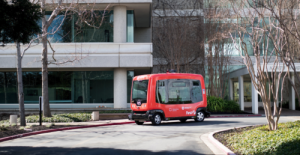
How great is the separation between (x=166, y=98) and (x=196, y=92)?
218 cm

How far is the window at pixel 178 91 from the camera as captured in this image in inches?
682

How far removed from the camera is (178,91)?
17812 mm

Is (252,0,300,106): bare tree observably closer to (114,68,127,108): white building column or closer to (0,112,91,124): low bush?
(0,112,91,124): low bush

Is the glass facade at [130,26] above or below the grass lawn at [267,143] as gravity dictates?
above

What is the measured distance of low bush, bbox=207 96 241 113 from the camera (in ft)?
83.0

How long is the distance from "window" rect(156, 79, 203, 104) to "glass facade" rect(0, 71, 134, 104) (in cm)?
999

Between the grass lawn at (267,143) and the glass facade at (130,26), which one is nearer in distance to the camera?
the grass lawn at (267,143)

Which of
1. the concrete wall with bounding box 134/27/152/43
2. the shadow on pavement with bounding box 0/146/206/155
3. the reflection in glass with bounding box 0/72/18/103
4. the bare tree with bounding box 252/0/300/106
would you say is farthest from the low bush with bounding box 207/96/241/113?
the shadow on pavement with bounding box 0/146/206/155

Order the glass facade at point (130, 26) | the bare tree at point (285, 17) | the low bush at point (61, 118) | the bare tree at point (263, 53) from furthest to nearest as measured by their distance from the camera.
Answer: the glass facade at point (130, 26)
the low bush at point (61, 118)
the bare tree at point (263, 53)
the bare tree at point (285, 17)

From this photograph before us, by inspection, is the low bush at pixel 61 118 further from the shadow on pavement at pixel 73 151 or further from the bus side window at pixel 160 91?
the shadow on pavement at pixel 73 151

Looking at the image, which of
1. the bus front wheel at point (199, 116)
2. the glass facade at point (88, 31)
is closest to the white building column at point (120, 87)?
the glass facade at point (88, 31)

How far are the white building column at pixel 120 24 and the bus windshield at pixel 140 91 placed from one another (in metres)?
7.83

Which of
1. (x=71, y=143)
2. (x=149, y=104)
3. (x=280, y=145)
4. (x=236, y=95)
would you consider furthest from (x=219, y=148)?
(x=236, y=95)

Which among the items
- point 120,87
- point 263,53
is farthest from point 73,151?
point 120,87
